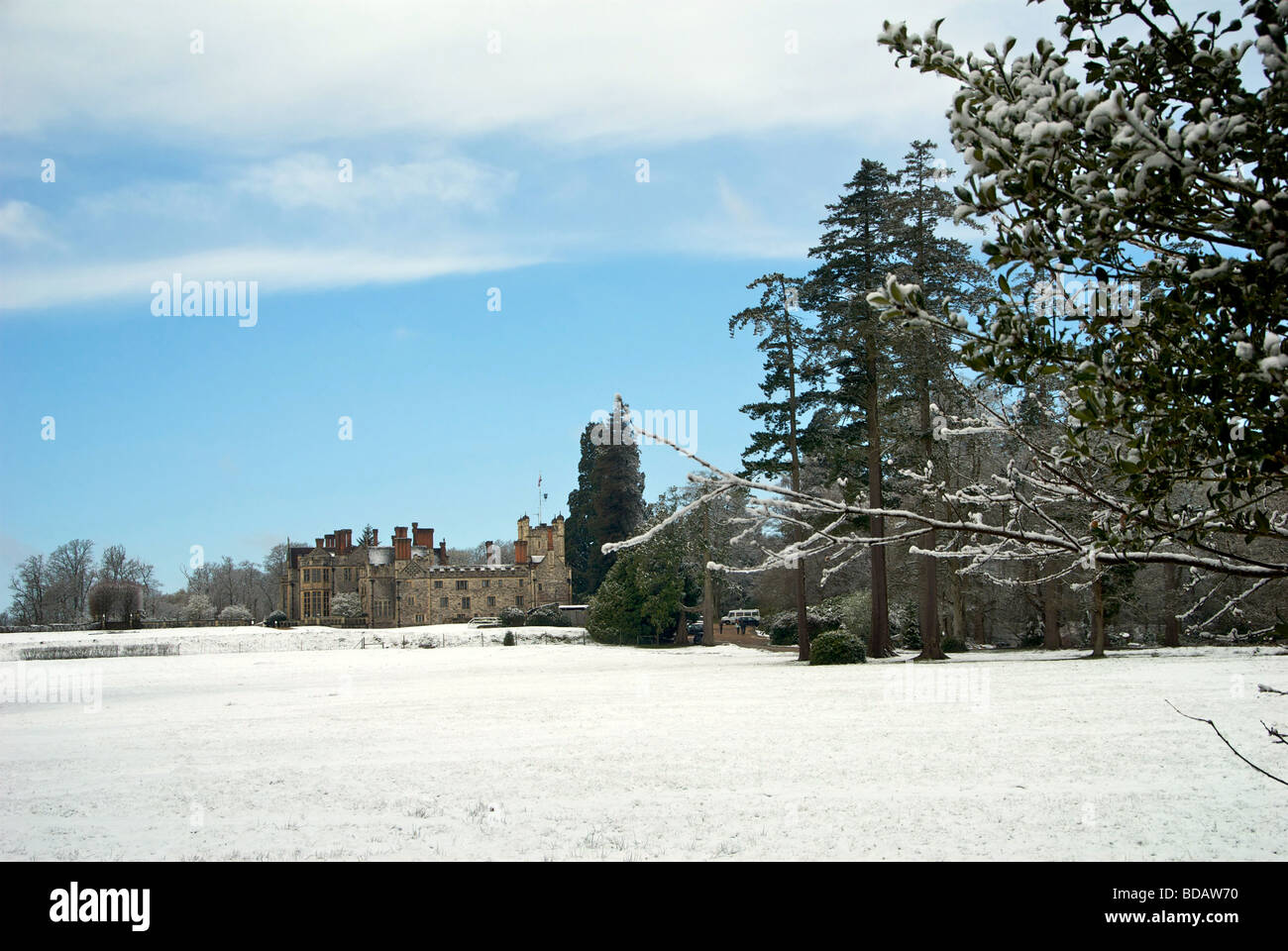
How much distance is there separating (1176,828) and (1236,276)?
7.09 metres

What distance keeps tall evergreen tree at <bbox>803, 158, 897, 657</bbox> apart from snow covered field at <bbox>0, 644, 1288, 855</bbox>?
7.59 m

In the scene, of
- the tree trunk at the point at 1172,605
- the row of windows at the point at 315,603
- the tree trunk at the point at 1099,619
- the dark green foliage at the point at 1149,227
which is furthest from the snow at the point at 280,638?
the dark green foliage at the point at 1149,227

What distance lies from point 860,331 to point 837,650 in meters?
9.77

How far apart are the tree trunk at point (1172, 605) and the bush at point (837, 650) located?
33.5 ft

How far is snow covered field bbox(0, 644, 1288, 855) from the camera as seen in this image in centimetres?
823

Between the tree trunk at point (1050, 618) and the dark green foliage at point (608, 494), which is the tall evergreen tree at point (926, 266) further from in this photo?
the dark green foliage at point (608, 494)

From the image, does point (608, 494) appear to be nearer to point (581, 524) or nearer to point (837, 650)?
point (581, 524)

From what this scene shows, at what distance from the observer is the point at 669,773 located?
11188 mm

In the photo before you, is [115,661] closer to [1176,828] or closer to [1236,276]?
[1176,828]

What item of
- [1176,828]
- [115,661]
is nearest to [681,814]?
[1176,828]

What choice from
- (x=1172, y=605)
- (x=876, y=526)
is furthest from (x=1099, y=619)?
(x=876, y=526)

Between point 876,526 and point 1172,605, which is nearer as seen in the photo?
point 876,526

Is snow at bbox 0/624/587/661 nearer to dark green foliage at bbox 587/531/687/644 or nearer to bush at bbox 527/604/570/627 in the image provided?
bush at bbox 527/604/570/627

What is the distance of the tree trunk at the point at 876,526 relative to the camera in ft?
92.2
